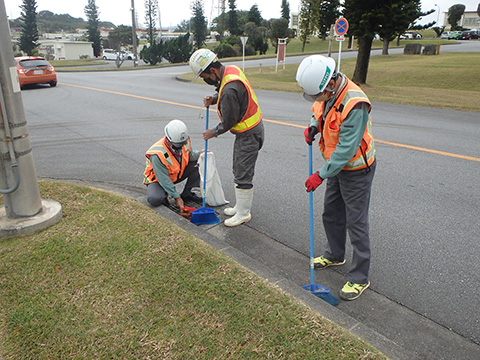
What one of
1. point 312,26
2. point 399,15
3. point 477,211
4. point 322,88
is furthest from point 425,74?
point 312,26

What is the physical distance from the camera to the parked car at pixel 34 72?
16797mm

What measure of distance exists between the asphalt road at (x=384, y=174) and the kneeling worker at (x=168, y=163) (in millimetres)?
875

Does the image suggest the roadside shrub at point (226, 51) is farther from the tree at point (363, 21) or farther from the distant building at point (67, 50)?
the distant building at point (67, 50)

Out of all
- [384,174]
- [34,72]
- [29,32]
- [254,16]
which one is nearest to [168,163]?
[384,174]

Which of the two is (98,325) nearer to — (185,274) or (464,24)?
(185,274)

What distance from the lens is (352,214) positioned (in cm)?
315

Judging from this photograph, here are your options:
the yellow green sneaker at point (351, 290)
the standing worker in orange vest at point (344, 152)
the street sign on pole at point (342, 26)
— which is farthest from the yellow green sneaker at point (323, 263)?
the street sign on pole at point (342, 26)

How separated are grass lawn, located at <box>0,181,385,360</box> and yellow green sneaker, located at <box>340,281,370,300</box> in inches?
24.9

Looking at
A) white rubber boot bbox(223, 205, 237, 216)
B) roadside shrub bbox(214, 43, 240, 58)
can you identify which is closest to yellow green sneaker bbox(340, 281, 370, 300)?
white rubber boot bbox(223, 205, 237, 216)

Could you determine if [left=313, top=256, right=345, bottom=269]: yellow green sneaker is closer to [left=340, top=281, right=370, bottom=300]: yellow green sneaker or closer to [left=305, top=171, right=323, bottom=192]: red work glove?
[left=340, top=281, right=370, bottom=300]: yellow green sneaker

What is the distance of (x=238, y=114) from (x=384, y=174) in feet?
9.43

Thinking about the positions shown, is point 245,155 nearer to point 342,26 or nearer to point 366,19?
point 342,26

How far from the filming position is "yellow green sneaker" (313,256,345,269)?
11.8 feet

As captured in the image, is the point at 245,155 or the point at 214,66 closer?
the point at 214,66
